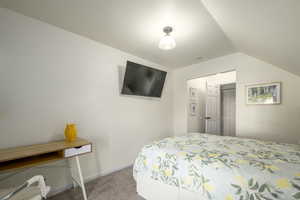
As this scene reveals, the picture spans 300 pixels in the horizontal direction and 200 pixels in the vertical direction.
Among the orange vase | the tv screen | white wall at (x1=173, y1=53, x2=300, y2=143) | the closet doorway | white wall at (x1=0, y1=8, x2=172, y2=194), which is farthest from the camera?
the closet doorway

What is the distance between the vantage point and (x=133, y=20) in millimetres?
1724

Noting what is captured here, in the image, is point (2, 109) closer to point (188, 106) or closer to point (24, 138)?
point (24, 138)

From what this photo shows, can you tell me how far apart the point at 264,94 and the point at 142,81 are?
2.34 m

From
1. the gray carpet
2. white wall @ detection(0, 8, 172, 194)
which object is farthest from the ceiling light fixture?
the gray carpet

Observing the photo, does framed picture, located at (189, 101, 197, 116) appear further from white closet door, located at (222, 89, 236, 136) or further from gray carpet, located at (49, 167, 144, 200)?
gray carpet, located at (49, 167, 144, 200)

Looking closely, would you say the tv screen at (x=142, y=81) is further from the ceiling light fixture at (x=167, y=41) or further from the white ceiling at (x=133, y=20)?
the ceiling light fixture at (x=167, y=41)

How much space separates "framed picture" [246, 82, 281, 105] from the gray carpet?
8.60 ft

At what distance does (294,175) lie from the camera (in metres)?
0.88

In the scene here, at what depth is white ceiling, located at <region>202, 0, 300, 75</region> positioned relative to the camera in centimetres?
103

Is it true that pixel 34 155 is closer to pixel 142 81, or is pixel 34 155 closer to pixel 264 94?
pixel 142 81

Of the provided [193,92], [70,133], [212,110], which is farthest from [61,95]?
[212,110]

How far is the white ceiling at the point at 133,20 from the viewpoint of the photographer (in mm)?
1464

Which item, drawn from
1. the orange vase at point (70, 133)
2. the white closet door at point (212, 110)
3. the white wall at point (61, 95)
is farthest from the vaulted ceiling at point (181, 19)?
the white closet door at point (212, 110)

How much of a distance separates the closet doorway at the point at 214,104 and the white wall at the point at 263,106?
3.20 feet
